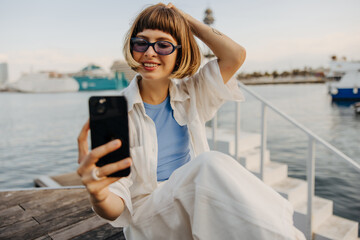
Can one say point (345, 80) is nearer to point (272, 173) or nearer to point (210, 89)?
point (272, 173)

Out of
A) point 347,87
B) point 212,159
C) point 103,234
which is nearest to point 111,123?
point 212,159

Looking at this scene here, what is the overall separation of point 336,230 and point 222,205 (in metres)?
2.10

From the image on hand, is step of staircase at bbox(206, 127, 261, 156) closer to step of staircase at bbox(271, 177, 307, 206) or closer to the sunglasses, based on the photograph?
step of staircase at bbox(271, 177, 307, 206)

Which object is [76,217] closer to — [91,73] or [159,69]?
[159,69]

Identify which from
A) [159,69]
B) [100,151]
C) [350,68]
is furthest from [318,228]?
[350,68]

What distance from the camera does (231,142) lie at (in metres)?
2.77

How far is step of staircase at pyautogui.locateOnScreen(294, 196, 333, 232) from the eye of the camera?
215 centimetres

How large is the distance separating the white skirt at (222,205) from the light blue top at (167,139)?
0.25 meters

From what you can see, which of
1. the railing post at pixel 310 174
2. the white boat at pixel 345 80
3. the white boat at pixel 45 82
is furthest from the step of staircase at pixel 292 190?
the white boat at pixel 45 82

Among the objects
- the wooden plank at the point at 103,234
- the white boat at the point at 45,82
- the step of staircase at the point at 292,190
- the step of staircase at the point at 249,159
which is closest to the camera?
the wooden plank at the point at 103,234

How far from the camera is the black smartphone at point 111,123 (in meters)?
0.67

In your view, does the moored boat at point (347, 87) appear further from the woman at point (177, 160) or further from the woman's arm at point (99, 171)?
the woman's arm at point (99, 171)

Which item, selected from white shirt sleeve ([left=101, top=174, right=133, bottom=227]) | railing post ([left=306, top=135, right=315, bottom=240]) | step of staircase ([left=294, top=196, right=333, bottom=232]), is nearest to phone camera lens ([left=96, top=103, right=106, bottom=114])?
white shirt sleeve ([left=101, top=174, right=133, bottom=227])

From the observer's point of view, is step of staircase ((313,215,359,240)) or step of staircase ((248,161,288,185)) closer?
step of staircase ((313,215,359,240))
